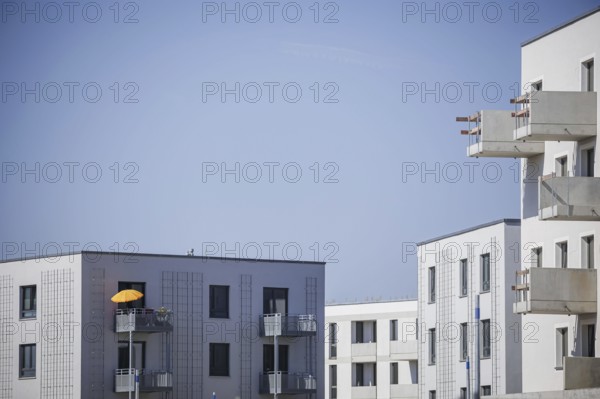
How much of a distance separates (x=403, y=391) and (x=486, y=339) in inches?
1121

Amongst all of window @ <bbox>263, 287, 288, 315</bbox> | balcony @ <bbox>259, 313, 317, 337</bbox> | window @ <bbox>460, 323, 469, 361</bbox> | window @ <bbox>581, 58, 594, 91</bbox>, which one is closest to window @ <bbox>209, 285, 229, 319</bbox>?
balcony @ <bbox>259, 313, 317, 337</bbox>

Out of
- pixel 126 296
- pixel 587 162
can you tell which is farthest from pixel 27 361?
pixel 587 162

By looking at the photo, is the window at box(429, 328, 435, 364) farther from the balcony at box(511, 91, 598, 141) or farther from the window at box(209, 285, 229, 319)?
the balcony at box(511, 91, 598, 141)

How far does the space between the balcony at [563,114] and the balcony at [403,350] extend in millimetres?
51891

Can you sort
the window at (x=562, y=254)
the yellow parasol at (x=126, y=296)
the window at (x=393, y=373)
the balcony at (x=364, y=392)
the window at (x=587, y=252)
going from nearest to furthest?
1. the window at (x=587, y=252)
2. the window at (x=562, y=254)
3. the yellow parasol at (x=126, y=296)
4. the window at (x=393, y=373)
5. the balcony at (x=364, y=392)

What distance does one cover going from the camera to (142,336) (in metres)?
72.9

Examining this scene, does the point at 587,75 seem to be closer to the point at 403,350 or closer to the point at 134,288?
the point at 134,288

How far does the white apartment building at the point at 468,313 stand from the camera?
60750 millimetres

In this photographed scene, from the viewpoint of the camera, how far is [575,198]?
39.2m

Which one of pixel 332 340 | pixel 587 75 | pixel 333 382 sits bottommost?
pixel 333 382

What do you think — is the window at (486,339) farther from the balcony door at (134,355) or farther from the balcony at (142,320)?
the balcony door at (134,355)

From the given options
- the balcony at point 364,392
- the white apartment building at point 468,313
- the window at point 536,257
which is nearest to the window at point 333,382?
the balcony at point 364,392

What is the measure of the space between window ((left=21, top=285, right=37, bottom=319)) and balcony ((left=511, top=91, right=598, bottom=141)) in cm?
4068

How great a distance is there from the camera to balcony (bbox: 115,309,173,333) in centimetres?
7088
